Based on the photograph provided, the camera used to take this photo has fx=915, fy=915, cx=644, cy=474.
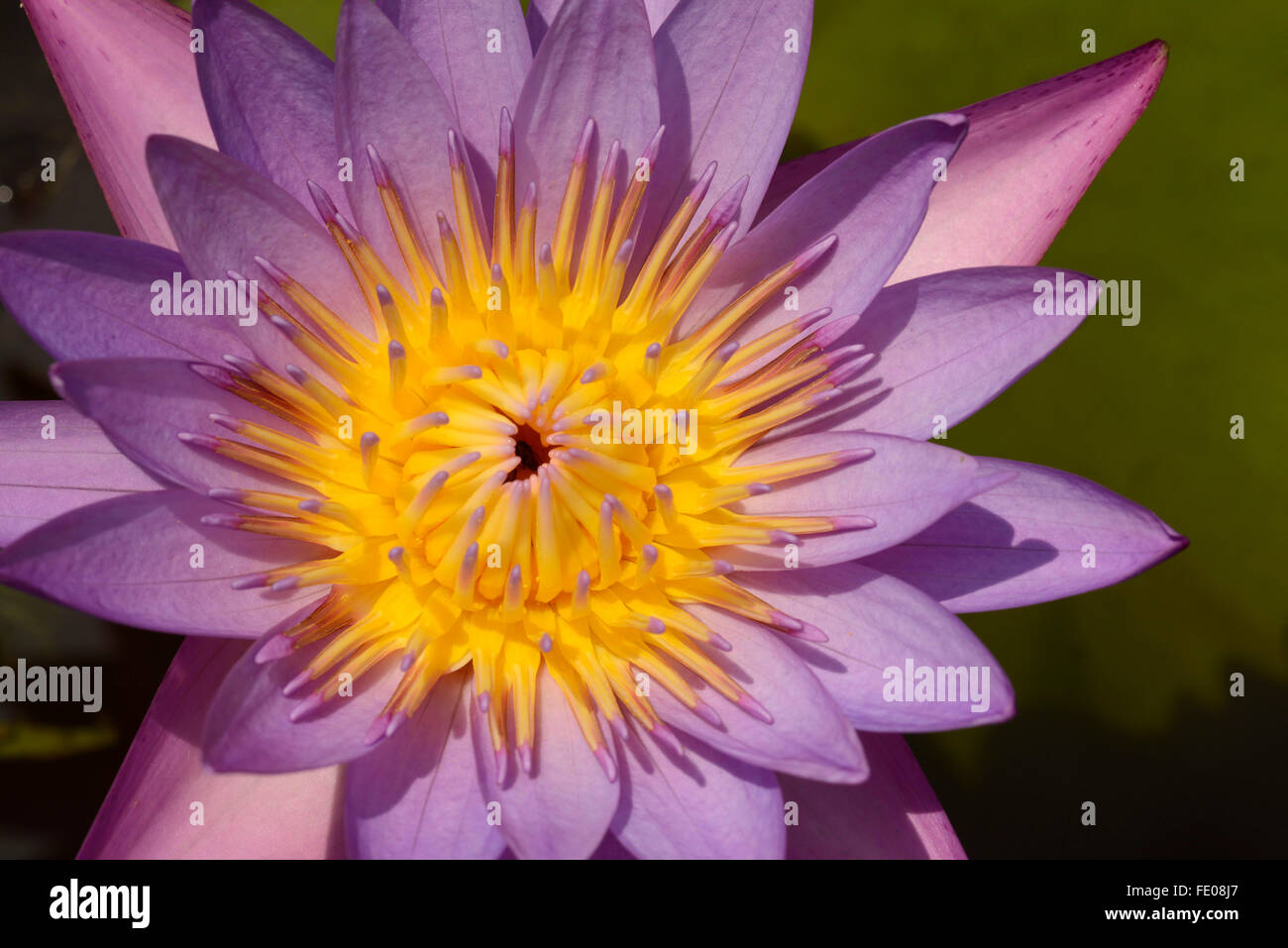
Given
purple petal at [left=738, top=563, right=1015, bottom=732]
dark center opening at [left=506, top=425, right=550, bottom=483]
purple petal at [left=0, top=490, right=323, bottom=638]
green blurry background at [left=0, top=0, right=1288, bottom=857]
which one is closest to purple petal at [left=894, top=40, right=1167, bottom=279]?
green blurry background at [left=0, top=0, right=1288, bottom=857]

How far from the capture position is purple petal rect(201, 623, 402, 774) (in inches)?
60.6

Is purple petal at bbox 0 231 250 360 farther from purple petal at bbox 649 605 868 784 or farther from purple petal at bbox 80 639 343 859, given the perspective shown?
purple petal at bbox 649 605 868 784

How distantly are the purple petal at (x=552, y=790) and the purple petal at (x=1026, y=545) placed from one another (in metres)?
0.75

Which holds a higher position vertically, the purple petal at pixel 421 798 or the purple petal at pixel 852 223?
the purple petal at pixel 852 223

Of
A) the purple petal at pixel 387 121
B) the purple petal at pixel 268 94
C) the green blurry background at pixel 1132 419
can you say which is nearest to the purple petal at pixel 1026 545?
the green blurry background at pixel 1132 419

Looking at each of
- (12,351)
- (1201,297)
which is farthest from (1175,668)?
(12,351)

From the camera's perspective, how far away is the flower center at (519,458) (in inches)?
73.7

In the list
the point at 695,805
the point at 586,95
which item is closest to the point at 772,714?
the point at 695,805

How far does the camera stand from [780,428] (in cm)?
208

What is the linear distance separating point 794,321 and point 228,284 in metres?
1.15

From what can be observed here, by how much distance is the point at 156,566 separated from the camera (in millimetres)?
1681

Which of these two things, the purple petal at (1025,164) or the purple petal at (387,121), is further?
the purple petal at (1025,164)

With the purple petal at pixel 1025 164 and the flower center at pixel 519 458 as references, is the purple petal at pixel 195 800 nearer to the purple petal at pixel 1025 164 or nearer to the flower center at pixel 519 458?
the flower center at pixel 519 458

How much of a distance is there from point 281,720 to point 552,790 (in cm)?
51
